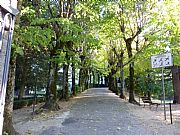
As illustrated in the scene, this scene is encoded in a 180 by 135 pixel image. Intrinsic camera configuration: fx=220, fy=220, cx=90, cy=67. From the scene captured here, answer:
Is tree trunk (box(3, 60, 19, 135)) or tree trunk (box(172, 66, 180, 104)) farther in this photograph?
tree trunk (box(172, 66, 180, 104))

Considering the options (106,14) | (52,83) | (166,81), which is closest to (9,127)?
(52,83)

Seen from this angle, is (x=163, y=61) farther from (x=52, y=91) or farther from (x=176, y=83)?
(x=176, y=83)

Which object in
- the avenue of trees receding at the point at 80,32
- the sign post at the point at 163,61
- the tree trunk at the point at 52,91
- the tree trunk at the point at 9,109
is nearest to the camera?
the tree trunk at the point at 9,109

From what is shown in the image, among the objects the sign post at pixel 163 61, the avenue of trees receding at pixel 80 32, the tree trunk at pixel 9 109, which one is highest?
the avenue of trees receding at pixel 80 32

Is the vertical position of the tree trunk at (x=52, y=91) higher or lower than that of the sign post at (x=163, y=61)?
lower

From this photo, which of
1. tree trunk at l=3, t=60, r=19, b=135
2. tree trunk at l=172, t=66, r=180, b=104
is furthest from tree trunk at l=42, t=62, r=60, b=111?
tree trunk at l=172, t=66, r=180, b=104

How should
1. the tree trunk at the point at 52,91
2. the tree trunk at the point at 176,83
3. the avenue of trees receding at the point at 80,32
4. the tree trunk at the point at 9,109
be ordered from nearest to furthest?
the tree trunk at the point at 9,109 < the avenue of trees receding at the point at 80,32 < the tree trunk at the point at 52,91 < the tree trunk at the point at 176,83

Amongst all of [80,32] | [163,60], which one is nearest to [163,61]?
[163,60]

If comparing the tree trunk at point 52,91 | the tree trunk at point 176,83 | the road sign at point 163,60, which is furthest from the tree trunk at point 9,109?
the tree trunk at point 176,83

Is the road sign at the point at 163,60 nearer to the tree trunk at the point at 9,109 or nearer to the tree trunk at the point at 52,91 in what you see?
the tree trunk at the point at 52,91

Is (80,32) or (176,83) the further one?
(176,83)

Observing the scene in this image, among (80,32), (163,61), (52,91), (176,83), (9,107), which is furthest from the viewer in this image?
(176,83)

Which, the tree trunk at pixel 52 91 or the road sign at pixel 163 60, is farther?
the tree trunk at pixel 52 91

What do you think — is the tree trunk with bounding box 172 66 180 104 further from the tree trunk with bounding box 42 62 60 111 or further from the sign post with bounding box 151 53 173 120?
the tree trunk with bounding box 42 62 60 111
